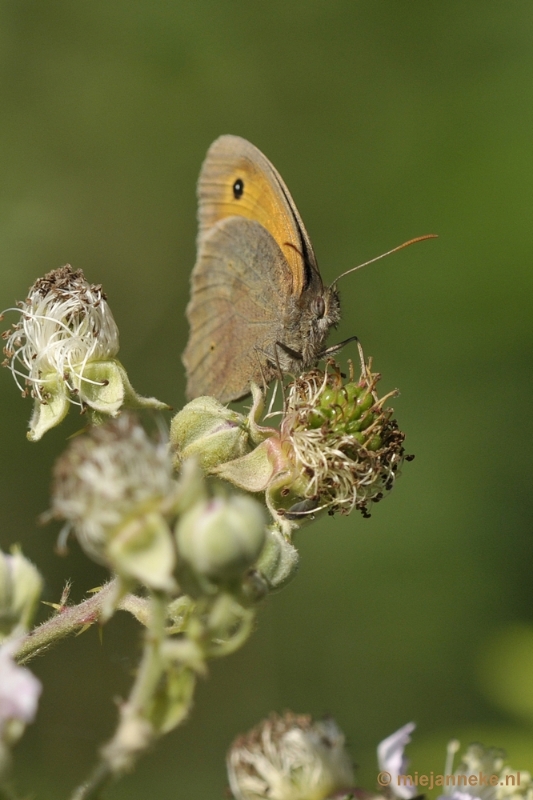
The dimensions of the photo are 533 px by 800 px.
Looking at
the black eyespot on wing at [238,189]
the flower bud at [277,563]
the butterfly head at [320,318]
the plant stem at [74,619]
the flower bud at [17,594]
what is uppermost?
the black eyespot on wing at [238,189]

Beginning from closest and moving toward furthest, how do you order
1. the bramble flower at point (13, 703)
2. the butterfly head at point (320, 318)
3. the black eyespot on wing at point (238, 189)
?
the bramble flower at point (13, 703) < the butterfly head at point (320, 318) < the black eyespot on wing at point (238, 189)

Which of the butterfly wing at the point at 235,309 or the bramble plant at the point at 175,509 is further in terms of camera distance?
the butterfly wing at the point at 235,309

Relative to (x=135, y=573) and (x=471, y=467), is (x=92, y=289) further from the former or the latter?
(x=471, y=467)

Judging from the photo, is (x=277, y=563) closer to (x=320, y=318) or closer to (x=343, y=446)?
(x=343, y=446)

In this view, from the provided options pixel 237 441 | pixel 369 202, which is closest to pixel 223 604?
pixel 237 441

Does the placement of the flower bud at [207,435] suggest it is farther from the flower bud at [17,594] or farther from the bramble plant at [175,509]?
the flower bud at [17,594]

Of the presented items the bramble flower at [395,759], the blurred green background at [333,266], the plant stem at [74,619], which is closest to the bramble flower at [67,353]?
the plant stem at [74,619]
